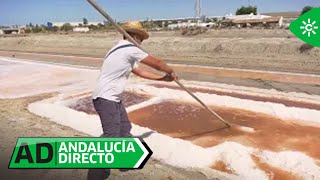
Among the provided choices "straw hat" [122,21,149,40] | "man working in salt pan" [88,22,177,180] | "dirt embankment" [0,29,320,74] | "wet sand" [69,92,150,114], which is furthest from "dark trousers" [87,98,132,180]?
"dirt embankment" [0,29,320,74]

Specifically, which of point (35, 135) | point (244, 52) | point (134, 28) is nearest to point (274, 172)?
point (134, 28)

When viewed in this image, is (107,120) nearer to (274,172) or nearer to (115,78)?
(115,78)

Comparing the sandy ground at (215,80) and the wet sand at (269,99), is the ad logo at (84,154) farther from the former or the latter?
the wet sand at (269,99)

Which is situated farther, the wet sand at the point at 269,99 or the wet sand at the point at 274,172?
the wet sand at the point at 269,99

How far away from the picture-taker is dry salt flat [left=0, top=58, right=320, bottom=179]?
15.0 ft

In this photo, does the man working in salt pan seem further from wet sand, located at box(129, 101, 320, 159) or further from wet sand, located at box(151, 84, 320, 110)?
wet sand, located at box(151, 84, 320, 110)

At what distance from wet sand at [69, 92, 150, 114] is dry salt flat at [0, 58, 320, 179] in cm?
20

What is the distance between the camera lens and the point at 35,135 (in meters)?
6.08

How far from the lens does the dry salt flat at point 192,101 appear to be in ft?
15.0

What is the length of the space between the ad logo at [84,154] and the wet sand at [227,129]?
154 centimetres

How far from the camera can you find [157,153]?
511cm

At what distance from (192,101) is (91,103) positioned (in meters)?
2.38

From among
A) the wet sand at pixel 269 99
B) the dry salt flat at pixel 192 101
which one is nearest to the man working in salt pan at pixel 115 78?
the dry salt flat at pixel 192 101

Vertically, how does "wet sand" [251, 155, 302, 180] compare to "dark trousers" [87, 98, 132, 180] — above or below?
below
